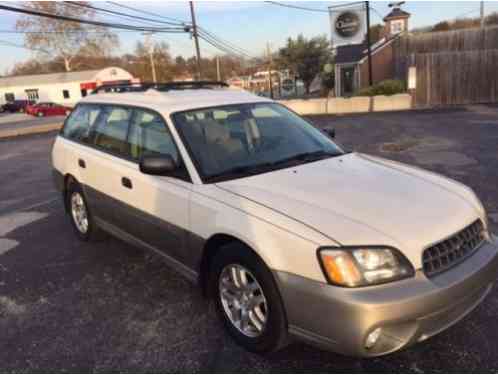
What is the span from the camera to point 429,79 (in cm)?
1809

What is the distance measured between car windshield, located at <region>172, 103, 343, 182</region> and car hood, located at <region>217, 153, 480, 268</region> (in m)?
0.18

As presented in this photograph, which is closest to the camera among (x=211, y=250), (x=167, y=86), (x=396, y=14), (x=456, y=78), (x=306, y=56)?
(x=211, y=250)

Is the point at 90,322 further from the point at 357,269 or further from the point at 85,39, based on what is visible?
the point at 85,39

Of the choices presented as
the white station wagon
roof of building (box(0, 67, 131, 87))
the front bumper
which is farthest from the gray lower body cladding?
roof of building (box(0, 67, 131, 87))

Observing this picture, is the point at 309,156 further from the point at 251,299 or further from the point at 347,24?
the point at 347,24

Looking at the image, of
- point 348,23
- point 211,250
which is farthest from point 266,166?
point 348,23

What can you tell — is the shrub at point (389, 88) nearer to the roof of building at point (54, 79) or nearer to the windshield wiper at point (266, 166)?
the windshield wiper at point (266, 166)

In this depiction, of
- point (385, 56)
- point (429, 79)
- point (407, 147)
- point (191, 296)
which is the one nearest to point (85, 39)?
point (385, 56)

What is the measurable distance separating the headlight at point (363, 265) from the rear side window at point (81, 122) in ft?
11.0

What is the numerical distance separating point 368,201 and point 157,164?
1549 millimetres

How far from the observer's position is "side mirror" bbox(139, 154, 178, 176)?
321cm

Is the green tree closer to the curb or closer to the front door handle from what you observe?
the curb

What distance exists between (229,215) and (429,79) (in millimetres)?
17757

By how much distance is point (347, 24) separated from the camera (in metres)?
21.5
